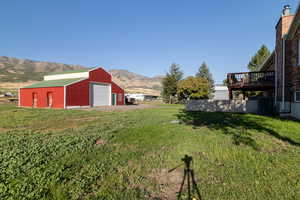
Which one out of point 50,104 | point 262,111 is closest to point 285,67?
point 262,111

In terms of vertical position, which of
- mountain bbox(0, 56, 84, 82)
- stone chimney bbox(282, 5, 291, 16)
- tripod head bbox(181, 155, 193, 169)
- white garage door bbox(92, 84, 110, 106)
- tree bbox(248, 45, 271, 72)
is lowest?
tripod head bbox(181, 155, 193, 169)

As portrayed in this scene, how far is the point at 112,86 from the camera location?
26125 millimetres

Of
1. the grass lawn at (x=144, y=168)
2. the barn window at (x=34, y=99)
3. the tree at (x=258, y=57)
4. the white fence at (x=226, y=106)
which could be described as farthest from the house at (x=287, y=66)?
the barn window at (x=34, y=99)

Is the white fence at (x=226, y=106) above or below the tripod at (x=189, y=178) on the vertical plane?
above

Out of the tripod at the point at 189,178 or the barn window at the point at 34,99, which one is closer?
the tripod at the point at 189,178

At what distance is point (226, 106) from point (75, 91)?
1826 centimetres

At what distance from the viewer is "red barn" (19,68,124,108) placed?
65.8 ft

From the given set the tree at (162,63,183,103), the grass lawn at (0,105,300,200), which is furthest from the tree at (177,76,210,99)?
the grass lawn at (0,105,300,200)

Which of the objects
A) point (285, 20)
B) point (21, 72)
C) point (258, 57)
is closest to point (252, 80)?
point (285, 20)

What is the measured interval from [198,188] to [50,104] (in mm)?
23388

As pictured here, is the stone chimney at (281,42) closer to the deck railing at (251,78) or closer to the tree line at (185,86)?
the deck railing at (251,78)

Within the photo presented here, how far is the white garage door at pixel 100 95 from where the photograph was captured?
23.3m

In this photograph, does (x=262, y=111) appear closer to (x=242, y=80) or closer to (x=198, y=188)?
(x=242, y=80)

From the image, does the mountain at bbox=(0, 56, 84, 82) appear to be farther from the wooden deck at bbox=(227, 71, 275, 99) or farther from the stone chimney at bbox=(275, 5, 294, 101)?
the stone chimney at bbox=(275, 5, 294, 101)
